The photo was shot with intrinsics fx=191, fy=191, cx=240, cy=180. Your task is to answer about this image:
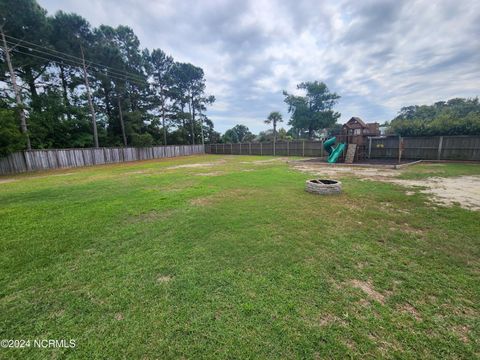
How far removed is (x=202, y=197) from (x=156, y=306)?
12.4 ft

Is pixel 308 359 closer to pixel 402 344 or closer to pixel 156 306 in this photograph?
pixel 402 344

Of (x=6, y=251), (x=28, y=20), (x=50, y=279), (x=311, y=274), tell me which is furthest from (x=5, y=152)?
(x=311, y=274)

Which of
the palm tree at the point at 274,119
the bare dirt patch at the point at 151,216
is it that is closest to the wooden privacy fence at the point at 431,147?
the bare dirt patch at the point at 151,216

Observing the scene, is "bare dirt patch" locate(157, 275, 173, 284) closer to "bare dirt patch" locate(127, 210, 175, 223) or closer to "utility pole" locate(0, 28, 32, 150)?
"bare dirt patch" locate(127, 210, 175, 223)

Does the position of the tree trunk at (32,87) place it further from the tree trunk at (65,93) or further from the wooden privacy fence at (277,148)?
the wooden privacy fence at (277,148)

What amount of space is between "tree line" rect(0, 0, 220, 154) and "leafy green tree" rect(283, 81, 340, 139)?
18.6m

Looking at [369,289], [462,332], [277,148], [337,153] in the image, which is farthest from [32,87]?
[462,332]

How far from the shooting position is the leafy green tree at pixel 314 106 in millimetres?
29266

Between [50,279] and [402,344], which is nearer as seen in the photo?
[402,344]

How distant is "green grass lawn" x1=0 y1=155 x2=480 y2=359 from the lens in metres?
1.46

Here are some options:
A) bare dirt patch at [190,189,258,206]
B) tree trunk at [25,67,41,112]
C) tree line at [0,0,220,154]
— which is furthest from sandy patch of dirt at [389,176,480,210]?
tree trunk at [25,67,41,112]

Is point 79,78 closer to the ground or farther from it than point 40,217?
farther from it

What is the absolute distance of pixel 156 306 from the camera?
1.83 meters

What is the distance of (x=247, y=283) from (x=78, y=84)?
28083 mm
